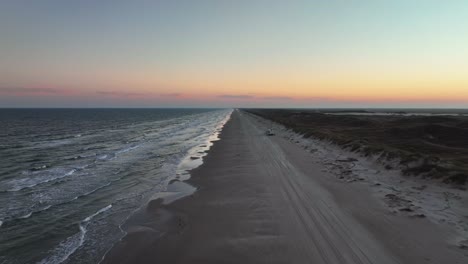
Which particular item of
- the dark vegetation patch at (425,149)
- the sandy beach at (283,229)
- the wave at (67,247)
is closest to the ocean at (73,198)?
the wave at (67,247)

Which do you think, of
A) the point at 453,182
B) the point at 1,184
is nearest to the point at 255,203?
the point at 453,182

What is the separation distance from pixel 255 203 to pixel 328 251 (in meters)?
5.46

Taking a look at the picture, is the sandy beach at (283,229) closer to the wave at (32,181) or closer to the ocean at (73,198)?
the ocean at (73,198)

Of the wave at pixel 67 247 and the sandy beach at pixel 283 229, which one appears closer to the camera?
the sandy beach at pixel 283 229

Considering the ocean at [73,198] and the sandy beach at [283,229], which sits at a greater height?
the sandy beach at [283,229]

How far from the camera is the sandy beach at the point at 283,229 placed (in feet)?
27.8

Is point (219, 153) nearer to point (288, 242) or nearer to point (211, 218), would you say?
point (211, 218)

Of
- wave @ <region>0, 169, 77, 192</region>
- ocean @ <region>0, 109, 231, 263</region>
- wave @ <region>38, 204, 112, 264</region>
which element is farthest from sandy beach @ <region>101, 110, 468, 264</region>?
wave @ <region>0, 169, 77, 192</region>

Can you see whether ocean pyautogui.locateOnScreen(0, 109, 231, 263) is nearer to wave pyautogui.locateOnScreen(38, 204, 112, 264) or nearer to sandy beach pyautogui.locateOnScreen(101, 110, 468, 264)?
wave pyautogui.locateOnScreen(38, 204, 112, 264)

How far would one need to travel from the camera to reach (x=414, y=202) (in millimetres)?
12297

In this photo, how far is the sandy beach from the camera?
846cm

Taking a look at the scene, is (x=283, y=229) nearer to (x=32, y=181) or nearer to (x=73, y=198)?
(x=73, y=198)

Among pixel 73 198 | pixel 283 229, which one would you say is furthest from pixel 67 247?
pixel 283 229

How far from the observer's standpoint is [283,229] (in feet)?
34.4
